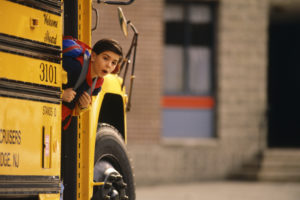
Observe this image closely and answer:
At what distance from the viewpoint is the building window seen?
66.6 ft

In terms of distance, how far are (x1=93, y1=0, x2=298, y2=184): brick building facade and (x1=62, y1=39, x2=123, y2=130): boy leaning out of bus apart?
40.6 feet

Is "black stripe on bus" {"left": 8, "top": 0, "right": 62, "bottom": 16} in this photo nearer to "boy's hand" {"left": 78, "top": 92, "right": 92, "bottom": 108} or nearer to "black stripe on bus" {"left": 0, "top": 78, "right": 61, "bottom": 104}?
"black stripe on bus" {"left": 0, "top": 78, "right": 61, "bottom": 104}

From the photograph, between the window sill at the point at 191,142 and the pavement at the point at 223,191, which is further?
the window sill at the point at 191,142

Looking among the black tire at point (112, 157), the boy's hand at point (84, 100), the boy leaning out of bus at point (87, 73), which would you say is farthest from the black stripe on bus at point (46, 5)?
the black tire at point (112, 157)

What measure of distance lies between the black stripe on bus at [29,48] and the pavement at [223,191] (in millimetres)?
9921

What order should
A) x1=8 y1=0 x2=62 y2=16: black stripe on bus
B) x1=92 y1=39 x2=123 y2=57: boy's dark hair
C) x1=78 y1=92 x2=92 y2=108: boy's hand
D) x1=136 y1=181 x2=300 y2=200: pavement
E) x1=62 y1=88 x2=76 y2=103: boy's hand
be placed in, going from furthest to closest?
x1=136 y1=181 x2=300 y2=200: pavement → x1=92 y1=39 x2=123 y2=57: boy's dark hair → x1=78 y1=92 x2=92 y2=108: boy's hand → x1=62 y1=88 x2=76 y2=103: boy's hand → x1=8 y1=0 x2=62 y2=16: black stripe on bus

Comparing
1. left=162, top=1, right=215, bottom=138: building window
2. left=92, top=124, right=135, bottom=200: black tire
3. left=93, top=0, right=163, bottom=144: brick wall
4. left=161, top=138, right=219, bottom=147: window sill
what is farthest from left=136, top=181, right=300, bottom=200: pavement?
left=92, top=124, right=135, bottom=200: black tire

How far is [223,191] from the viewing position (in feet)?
57.0

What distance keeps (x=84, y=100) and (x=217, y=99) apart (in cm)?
1458

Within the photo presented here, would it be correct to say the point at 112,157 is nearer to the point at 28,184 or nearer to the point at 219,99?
the point at 28,184

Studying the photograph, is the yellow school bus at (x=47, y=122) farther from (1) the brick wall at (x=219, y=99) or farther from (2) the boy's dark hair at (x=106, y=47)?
(1) the brick wall at (x=219, y=99)

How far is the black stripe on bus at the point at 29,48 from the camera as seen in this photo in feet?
17.4

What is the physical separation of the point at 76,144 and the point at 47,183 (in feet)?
2.30

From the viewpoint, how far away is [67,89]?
20.2 feet
